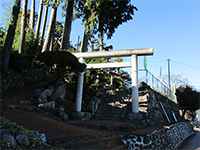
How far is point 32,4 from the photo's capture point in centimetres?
3303

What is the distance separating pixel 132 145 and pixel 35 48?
45.1 ft

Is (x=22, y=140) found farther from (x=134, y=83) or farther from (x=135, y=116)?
(x=134, y=83)

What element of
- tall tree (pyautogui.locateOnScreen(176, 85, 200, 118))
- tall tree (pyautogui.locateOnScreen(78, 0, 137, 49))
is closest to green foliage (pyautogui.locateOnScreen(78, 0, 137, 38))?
tall tree (pyautogui.locateOnScreen(78, 0, 137, 49))

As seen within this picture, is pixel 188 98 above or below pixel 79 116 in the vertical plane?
above

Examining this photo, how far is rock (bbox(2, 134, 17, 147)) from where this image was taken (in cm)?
950

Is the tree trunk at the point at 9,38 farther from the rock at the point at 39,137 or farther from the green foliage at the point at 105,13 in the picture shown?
the rock at the point at 39,137

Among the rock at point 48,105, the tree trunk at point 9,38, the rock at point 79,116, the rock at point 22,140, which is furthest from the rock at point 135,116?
the rock at point 22,140

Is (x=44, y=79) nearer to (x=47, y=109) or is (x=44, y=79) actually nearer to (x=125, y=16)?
(x=47, y=109)

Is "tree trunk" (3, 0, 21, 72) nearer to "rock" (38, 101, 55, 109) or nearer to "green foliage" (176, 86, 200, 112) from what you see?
"rock" (38, 101, 55, 109)

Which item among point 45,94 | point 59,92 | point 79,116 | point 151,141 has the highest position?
point 59,92

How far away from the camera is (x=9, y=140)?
962 centimetres

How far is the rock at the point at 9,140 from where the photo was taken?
9.50 metres

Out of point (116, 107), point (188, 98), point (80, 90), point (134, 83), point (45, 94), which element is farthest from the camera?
point (188, 98)

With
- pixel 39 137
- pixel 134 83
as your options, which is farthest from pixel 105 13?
pixel 39 137
